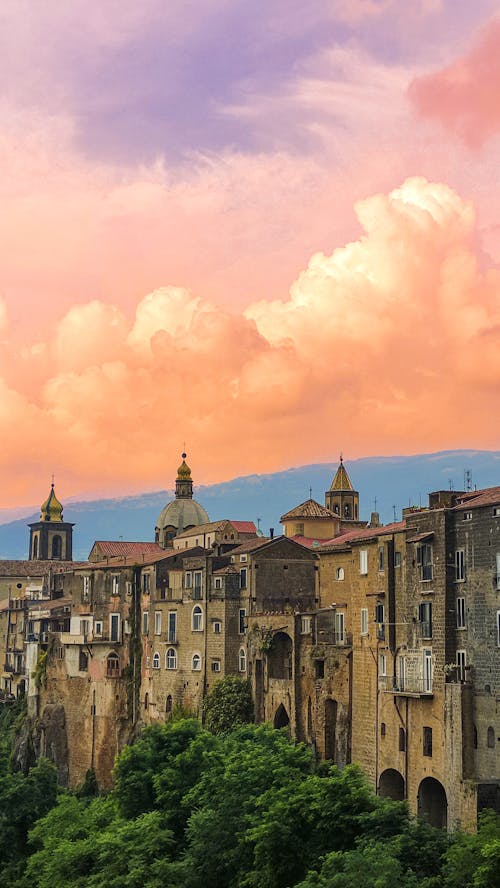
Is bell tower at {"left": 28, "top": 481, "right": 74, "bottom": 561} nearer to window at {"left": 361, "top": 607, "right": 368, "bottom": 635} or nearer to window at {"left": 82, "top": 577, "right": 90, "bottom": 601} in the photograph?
window at {"left": 82, "top": 577, "right": 90, "bottom": 601}

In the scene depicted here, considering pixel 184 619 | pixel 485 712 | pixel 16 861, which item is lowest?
pixel 16 861

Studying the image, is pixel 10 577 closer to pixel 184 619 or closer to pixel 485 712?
pixel 184 619

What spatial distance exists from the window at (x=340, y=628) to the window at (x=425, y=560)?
11708 mm

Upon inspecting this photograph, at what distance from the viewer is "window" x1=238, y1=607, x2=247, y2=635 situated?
90688mm

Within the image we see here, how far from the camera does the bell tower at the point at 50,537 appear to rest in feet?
596

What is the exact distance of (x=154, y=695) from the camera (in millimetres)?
97125

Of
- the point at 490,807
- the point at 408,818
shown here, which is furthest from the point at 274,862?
the point at 490,807

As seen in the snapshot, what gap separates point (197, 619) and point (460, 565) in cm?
3051

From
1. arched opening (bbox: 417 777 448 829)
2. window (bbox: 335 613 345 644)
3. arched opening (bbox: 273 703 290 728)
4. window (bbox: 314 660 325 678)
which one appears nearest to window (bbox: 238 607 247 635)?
arched opening (bbox: 273 703 290 728)

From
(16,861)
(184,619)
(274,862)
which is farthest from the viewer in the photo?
(184,619)

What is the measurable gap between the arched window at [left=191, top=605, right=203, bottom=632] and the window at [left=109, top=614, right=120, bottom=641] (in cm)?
1161

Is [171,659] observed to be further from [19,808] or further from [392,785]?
[392,785]

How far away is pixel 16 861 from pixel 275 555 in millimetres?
26464

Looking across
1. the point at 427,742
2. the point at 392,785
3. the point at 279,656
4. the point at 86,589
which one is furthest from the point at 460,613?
the point at 86,589
